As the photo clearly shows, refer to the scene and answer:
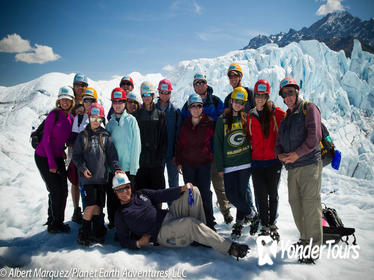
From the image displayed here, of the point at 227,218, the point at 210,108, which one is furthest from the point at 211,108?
the point at 227,218

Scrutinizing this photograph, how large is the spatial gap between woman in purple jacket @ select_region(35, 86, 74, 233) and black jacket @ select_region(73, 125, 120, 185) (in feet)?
1.54

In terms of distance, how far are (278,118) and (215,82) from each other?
32.0m

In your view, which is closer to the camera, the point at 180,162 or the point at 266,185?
the point at 266,185

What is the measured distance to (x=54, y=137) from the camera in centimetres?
328

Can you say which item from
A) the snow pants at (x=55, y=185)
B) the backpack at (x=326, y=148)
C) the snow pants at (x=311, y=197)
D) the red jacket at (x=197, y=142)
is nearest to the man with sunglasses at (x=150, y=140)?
the red jacket at (x=197, y=142)

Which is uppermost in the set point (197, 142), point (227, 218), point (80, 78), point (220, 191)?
Result: point (80, 78)

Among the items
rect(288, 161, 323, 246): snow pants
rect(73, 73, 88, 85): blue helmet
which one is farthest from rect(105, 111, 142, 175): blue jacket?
rect(288, 161, 323, 246): snow pants

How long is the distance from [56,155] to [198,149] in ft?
7.34

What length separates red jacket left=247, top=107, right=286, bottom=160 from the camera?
305cm

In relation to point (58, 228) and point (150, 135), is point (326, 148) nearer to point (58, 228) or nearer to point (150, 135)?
point (150, 135)

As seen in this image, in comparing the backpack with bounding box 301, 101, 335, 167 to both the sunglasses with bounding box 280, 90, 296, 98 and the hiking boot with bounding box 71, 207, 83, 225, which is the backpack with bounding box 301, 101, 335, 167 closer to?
the sunglasses with bounding box 280, 90, 296, 98

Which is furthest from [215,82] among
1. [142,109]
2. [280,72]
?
[142,109]

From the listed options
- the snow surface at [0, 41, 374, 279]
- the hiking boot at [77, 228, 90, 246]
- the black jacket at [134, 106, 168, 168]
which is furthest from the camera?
the black jacket at [134, 106, 168, 168]

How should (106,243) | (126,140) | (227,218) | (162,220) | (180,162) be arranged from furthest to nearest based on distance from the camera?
(227,218), (180,162), (126,140), (106,243), (162,220)
